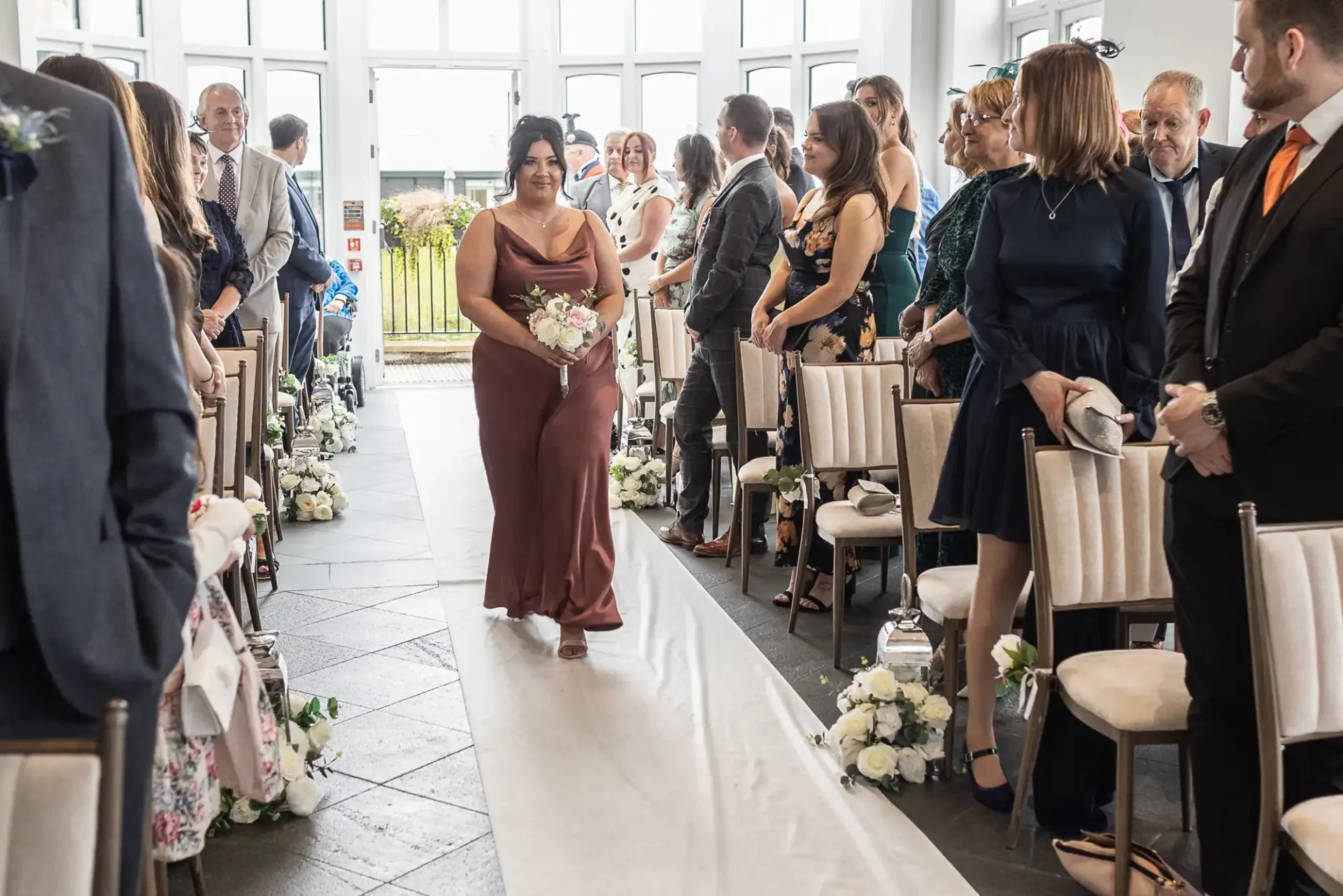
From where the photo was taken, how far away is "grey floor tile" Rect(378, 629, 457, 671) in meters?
4.48

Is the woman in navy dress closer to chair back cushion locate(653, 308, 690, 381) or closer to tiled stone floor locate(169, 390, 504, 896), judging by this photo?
tiled stone floor locate(169, 390, 504, 896)

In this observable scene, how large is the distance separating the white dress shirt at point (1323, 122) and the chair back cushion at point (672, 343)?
4.89 m

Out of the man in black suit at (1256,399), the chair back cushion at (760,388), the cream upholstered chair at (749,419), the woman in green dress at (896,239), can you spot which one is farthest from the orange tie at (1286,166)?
the chair back cushion at (760,388)

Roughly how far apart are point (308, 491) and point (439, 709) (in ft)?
9.85

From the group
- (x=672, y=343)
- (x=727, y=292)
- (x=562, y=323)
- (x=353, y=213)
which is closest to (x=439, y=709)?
(x=562, y=323)

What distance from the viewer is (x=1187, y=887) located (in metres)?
2.66

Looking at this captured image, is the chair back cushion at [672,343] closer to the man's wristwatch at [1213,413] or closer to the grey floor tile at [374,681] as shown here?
the grey floor tile at [374,681]

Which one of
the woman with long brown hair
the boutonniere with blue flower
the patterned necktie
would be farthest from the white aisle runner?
the patterned necktie

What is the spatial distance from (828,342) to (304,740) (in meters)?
2.53

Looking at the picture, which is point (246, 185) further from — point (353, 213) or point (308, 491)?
point (353, 213)

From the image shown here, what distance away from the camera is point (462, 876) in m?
2.98

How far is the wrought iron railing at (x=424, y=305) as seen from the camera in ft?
50.0

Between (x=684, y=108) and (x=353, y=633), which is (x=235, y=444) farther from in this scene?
(x=684, y=108)

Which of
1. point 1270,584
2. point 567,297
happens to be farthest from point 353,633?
point 1270,584
